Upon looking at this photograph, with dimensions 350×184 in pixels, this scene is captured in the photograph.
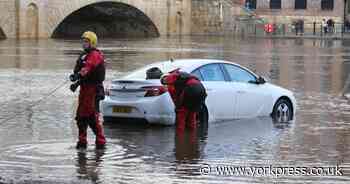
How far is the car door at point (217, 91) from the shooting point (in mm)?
14938

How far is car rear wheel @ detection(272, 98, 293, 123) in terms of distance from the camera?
1636 cm

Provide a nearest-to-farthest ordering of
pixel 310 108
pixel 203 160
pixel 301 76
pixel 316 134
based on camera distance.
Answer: pixel 203 160 < pixel 316 134 < pixel 310 108 < pixel 301 76

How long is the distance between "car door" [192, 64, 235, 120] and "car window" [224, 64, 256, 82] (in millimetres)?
230

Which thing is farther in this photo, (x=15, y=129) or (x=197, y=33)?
(x=197, y=33)

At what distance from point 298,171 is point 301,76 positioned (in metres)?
17.6

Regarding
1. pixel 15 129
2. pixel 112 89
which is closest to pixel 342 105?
pixel 112 89

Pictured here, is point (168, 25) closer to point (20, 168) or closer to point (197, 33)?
point (197, 33)

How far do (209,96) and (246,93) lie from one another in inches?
39.6

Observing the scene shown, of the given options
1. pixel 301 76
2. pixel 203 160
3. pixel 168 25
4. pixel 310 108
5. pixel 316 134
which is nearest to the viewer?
pixel 203 160

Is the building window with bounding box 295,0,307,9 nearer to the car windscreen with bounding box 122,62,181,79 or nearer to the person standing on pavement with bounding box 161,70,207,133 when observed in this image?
the car windscreen with bounding box 122,62,181,79

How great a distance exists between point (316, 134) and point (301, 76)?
13.9m

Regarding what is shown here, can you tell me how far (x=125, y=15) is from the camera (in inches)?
2832

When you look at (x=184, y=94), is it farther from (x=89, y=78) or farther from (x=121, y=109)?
(x=89, y=78)

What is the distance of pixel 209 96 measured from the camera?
14844 mm
